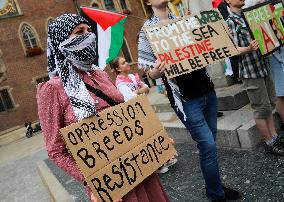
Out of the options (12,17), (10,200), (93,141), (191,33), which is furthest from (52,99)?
(12,17)

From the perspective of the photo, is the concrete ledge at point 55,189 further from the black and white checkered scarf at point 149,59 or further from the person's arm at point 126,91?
the black and white checkered scarf at point 149,59

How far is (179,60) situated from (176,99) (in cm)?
34

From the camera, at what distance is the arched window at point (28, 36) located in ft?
71.7

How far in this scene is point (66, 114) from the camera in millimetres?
1862

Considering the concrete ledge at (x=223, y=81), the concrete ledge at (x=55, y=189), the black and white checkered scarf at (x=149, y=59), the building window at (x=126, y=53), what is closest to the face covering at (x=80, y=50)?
the black and white checkered scarf at (x=149, y=59)

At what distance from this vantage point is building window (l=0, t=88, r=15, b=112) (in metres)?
20.8

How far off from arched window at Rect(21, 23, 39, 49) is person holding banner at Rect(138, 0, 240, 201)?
20926 millimetres

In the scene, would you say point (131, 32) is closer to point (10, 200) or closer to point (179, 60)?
point (10, 200)

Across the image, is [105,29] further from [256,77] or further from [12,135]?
[12,135]

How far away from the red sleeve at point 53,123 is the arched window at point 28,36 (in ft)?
71.4

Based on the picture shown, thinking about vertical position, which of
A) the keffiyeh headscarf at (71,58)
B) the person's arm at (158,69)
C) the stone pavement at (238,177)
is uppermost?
the keffiyeh headscarf at (71,58)

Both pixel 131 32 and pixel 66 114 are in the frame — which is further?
pixel 131 32

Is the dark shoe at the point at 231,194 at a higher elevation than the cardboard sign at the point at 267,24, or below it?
below

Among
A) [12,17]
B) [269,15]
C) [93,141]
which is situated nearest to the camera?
[93,141]
